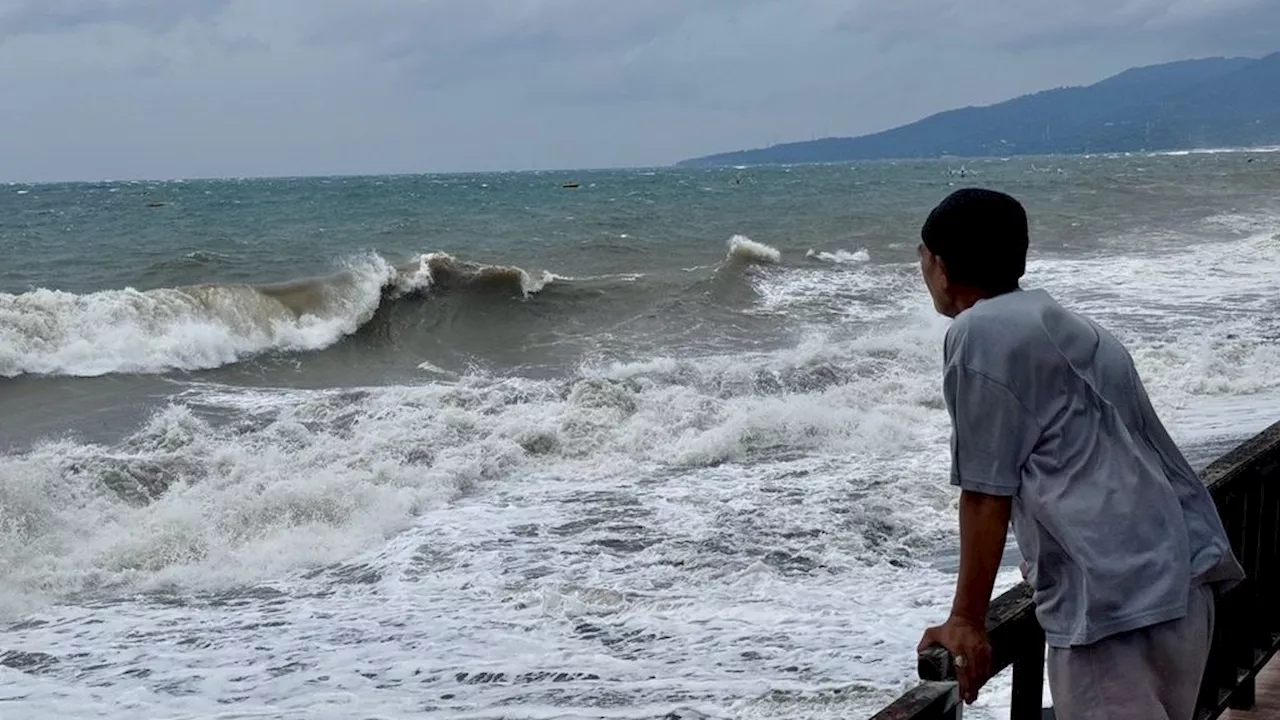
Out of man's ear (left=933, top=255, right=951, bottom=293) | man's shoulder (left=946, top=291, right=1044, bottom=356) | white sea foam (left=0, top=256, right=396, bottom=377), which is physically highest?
man's ear (left=933, top=255, right=951, bottom=293)

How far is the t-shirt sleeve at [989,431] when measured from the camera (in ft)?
6.47

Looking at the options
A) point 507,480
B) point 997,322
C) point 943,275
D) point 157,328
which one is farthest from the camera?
point 157,328

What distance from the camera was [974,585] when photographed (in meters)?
2.02

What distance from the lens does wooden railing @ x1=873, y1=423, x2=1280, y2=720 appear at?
7.34 ft

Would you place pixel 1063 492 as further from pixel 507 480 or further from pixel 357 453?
pixel 357 453

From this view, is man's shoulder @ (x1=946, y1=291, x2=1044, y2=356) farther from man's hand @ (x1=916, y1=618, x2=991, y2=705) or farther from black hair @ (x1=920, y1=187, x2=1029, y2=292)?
man's hand @ (x1=916, y1=618, x2=991, y2=705)

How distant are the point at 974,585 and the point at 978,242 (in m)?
0.57

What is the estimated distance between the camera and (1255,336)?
14.8m

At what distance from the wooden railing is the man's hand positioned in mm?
93

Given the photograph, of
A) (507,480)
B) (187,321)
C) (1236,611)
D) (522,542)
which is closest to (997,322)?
(1236,611)

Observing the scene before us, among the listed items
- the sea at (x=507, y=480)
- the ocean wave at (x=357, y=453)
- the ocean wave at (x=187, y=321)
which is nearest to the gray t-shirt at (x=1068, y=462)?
the sea at (x=507, y=480)

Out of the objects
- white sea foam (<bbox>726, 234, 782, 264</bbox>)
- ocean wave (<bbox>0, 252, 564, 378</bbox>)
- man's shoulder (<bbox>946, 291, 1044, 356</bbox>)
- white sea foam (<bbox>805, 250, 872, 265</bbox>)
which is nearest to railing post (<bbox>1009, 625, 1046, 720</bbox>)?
man's shoulder (<bbox>946, 291, 1044, 356</bbox>)

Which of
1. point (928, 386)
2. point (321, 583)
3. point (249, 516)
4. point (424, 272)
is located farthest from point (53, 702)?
point (424, 272)

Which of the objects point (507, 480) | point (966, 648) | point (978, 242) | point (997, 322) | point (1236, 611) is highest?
point (978, 242)
